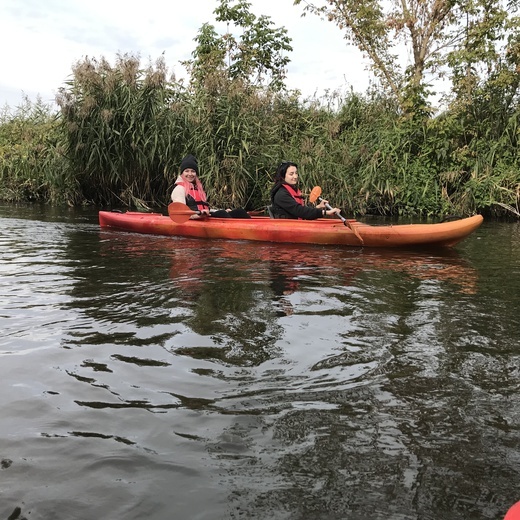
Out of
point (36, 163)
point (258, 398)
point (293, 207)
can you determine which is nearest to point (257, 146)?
point (293, 207)

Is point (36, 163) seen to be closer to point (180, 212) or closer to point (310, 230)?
point (180, 212)

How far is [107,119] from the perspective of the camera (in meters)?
10.1

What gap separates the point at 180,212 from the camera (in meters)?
7.09

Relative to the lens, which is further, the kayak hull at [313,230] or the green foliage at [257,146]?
the green foliage at [257,146]

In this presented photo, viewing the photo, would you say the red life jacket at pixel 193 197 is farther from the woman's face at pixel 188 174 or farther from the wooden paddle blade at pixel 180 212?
the wooden paddle blade at pixel 180 212

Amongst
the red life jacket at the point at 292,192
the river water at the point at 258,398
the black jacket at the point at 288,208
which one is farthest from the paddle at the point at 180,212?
the river water at the point at 258,398

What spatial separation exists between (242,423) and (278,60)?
17.2 m

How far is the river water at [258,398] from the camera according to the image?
1.59 m

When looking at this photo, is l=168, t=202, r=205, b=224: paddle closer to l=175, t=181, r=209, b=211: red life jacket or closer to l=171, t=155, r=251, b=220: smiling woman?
l=171, t=155, r=251, b=220: smiling woman

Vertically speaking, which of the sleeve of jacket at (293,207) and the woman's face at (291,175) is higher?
the woman's face at (291,175)

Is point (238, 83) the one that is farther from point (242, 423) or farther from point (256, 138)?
point (242, 423)

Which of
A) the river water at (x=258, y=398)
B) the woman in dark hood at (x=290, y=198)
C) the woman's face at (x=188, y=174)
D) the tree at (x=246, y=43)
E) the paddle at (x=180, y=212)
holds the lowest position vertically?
the river water at (x=258, y=398)

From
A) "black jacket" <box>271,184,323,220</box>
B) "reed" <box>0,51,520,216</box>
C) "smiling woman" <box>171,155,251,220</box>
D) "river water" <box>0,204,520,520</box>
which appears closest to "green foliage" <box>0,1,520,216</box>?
"reed" <box>0,51,520,216</box>

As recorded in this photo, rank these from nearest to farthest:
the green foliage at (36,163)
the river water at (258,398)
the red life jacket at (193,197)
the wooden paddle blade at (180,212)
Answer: the river water at (258,398) → the wooden paddle blade at (180,212) → the red life jacket at (193,197) → the green foliage at (36,163)
